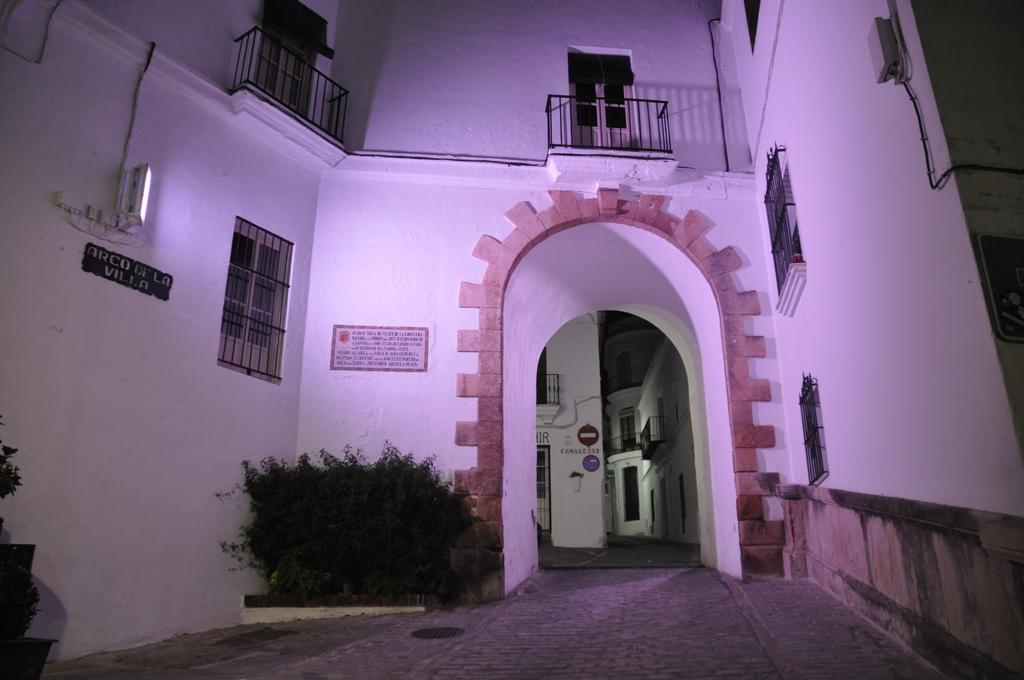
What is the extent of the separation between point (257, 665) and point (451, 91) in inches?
269

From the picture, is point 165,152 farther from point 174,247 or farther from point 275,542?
point 275,542

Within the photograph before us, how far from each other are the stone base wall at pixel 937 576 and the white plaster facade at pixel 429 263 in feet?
0.60

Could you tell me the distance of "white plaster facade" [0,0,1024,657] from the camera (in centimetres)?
427

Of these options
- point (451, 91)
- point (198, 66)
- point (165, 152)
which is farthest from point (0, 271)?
point (451, 91)

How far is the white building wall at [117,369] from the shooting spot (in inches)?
189

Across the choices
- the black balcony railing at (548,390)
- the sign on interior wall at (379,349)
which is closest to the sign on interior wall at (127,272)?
the sign on interior wall at (379,349)

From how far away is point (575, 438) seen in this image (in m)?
15.6

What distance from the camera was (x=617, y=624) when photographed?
17.9 ft

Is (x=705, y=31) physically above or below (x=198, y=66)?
above

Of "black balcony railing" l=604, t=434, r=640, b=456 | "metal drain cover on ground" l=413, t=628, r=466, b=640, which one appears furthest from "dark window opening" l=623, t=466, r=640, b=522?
"metal drain cover on ground" l=413, t=628, r=466, b=640

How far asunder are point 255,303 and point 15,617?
12.4 ft

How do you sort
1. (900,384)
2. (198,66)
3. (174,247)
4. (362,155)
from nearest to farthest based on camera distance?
(900,384), (174,247), (198,66), (362,155)

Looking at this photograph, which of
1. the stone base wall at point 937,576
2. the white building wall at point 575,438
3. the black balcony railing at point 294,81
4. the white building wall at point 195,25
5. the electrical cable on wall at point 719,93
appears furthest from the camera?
the white building wall at point 575,438

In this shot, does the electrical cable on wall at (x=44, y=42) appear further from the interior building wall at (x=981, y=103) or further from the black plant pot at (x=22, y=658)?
the interior building wall at (x=981, y=103)
